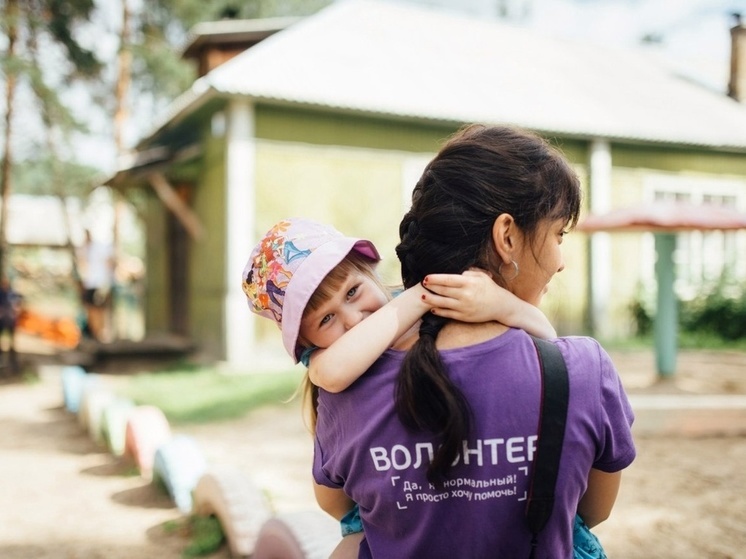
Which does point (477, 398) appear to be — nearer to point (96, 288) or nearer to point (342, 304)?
point (342, 304)

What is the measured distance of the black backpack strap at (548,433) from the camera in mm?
1076

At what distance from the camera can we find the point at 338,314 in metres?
1.38

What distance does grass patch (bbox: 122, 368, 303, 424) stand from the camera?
6.98 meters

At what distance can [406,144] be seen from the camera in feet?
37.1

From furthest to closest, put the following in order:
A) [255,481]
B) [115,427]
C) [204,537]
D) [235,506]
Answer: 1. [115,427]
2. [255,481]
3. [204,537]
4. [235,506]

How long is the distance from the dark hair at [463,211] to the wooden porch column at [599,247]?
11765 millimetres

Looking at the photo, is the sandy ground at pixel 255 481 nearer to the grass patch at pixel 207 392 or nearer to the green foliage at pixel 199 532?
the green foliage at pixel 199 532

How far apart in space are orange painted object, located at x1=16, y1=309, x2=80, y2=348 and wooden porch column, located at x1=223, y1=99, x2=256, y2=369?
29.0 feet

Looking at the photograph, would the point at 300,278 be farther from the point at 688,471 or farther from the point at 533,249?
the point at 688,471

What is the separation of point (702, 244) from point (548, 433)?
13951mm

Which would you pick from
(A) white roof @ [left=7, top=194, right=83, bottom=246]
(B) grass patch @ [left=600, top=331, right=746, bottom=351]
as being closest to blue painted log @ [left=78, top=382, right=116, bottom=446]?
(B) grass patch @ [left=600, top=331, right=746, bottom=351]

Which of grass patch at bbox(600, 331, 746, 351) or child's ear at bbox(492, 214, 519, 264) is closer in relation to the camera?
child's ear at bbox(492, 214, 519, 264)

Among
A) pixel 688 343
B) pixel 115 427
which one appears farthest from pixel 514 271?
pixel 688 343

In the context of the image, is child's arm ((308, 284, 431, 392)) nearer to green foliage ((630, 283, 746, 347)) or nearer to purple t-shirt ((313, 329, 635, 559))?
purple t-shirt ((313, 329, 635, 559))
